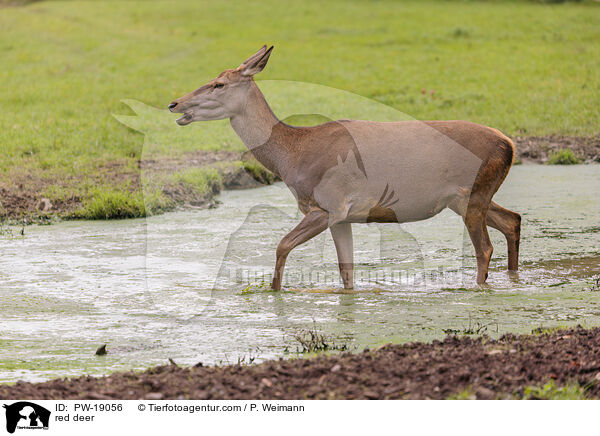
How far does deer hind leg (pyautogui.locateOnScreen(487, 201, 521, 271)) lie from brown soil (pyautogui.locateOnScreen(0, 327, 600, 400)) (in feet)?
10.4

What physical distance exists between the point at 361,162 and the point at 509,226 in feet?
5.38

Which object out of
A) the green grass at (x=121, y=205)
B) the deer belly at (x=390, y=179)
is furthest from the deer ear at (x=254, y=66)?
the green grass at (x=121, y=205)

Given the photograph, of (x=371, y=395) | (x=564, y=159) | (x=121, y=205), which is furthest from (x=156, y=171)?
(x=371, y=395)

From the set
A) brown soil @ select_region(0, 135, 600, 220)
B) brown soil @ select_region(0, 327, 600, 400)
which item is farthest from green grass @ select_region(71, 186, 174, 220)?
brown soil @ select_region(0, 327, 600, 400)

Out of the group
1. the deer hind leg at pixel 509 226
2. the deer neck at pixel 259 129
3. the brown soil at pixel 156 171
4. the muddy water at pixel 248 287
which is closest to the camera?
the muddy water at pixel 248 287

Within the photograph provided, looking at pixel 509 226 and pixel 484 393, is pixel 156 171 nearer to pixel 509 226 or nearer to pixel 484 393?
pixel 509 226

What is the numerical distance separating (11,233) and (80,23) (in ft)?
72.9

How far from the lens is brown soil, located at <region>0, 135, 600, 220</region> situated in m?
12.1

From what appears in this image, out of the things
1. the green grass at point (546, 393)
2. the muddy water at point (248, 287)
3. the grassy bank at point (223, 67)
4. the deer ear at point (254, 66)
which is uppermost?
the grassy bank at point (223, 67)

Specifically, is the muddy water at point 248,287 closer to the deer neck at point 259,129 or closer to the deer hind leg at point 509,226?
the deer hind leg at point 509,226

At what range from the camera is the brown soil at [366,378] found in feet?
15.7

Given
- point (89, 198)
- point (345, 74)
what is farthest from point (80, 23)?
point (89, 198)

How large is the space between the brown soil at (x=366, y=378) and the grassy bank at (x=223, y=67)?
23.0 ft
